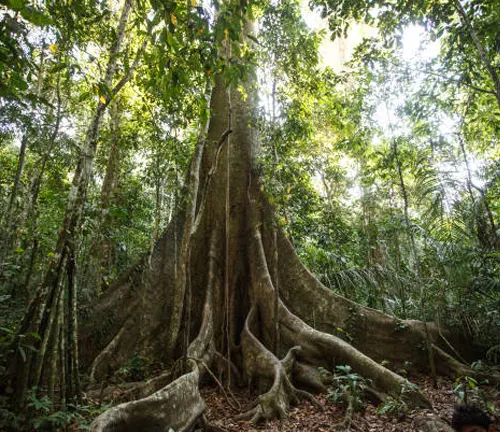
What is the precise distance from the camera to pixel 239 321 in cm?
598

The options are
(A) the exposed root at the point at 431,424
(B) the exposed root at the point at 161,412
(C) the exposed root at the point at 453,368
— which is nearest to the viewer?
(B) the exposed root at the point at 161,412

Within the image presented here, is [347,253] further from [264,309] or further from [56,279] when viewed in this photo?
[56,279]

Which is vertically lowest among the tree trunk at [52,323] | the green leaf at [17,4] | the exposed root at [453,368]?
the exposed root at [453,368]

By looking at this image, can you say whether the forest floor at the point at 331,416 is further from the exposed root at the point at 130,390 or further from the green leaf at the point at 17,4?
the green leaf at the point at 17,4

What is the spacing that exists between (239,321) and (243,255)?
3.84 feet

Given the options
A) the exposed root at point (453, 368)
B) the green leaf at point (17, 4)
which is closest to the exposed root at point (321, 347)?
the exposed root at point (453, 368)

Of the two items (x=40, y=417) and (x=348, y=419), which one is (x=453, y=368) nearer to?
(x=348, y=419)

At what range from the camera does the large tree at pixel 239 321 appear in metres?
4.18

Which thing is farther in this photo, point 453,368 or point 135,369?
point 135,369

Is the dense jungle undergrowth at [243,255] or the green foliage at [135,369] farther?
the green foliage at [135,369]

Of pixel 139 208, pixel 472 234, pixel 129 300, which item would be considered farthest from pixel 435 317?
pixel 139 208

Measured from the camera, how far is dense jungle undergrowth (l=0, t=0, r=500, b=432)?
3.14 metres

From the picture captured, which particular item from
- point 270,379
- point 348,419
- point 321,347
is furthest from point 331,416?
point 321,347

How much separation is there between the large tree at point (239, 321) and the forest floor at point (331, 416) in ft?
0.56
